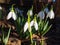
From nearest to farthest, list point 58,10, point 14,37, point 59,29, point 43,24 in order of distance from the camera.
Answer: point 14,37 → point 43,24 → point 59,29 → point 58,10

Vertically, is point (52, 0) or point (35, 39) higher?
point (52, 0)

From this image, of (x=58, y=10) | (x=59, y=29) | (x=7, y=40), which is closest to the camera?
(x=7, y=40)

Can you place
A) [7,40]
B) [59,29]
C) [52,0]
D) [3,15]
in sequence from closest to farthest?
1. [7,40]
2. [3,15]
3. [59,29]
4. [52,0]

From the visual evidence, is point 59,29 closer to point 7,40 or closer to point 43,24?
point 43,24

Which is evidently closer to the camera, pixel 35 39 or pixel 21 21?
pixel 35 39

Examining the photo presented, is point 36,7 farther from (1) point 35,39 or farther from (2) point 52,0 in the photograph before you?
(1) point 35,39

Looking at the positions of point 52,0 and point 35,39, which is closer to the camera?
point 35,39

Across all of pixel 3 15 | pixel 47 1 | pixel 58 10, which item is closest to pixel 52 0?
pixel 47 1

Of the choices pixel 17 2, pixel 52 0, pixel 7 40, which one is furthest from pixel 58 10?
pixel 7 40

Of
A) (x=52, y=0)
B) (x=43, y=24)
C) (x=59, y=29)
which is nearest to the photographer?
(x=43, y=24)
